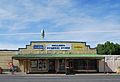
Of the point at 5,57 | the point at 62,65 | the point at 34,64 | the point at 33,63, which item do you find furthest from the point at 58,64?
the point at 5,57

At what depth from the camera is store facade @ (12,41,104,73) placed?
54.3 metres

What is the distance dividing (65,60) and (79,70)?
8.82 feet

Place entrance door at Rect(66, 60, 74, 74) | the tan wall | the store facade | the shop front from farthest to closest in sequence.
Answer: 1. the tan wall
2. the store facade
3. the shop front
4. entrance door at Rect(66, 60, 74, 74)

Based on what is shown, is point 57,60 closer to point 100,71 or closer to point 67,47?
point 67,47

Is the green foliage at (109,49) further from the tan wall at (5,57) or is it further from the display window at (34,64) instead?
the tan wall at (5,57)

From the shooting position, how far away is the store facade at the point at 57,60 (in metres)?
54.3

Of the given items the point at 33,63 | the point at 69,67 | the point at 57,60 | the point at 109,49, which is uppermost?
the point at 109,49

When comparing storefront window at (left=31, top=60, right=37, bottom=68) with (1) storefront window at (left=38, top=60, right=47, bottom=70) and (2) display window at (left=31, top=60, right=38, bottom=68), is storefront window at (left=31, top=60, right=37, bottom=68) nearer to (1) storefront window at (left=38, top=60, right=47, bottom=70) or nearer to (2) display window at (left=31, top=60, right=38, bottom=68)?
(2) display window at (left=31, top=60, right=38, bottom=68)

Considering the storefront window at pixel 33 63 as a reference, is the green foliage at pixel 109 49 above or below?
above

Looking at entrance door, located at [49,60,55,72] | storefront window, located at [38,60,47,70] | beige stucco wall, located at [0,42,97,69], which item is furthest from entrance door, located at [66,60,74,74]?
storefront window, located at [38,60,47,70]

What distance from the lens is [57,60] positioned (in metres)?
54.8

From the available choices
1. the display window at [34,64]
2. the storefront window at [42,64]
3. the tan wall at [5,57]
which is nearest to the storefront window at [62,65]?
the storefront window at [42,64]

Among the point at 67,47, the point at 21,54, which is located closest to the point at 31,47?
the point at 21,54

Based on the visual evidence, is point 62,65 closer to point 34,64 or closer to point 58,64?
point 58,64
